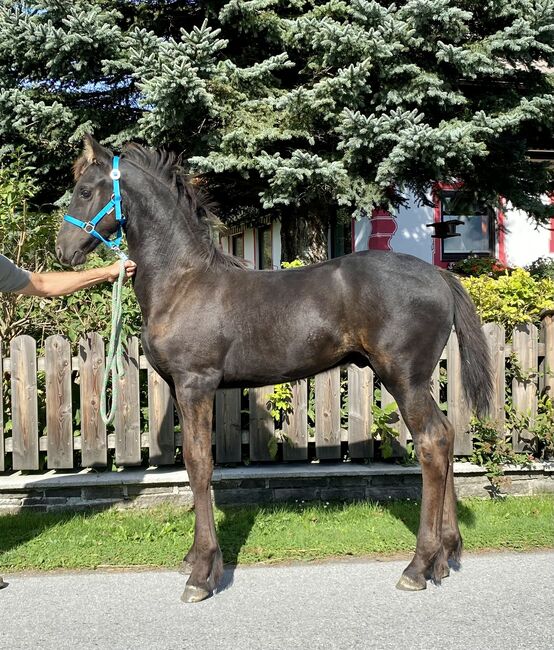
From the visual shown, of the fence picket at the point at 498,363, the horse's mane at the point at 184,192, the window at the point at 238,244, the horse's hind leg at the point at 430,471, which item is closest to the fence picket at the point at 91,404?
the horse's mane at the point at 184,192

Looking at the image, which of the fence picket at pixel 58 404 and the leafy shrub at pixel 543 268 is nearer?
the fence picket at pixel 58 404

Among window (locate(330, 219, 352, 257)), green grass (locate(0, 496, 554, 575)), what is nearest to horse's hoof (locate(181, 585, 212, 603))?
green grass (locate(0, 496, 554, 575))

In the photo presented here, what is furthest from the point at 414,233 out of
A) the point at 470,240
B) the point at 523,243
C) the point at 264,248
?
the point at 264,248

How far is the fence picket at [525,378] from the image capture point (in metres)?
5.49

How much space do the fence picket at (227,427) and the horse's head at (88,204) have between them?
1.97 metres

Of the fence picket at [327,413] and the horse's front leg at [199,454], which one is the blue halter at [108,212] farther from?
the fence picket at [327,413]

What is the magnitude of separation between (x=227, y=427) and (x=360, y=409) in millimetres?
1135

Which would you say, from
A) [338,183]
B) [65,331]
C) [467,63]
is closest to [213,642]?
[65,331]

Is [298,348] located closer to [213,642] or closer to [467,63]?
[213,642]

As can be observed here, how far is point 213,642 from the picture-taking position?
298 centimetres

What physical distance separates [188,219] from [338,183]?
3485mm

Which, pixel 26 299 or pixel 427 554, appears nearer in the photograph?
pixel 427 554

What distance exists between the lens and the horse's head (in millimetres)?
3748

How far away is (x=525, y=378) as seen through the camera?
552 cm
